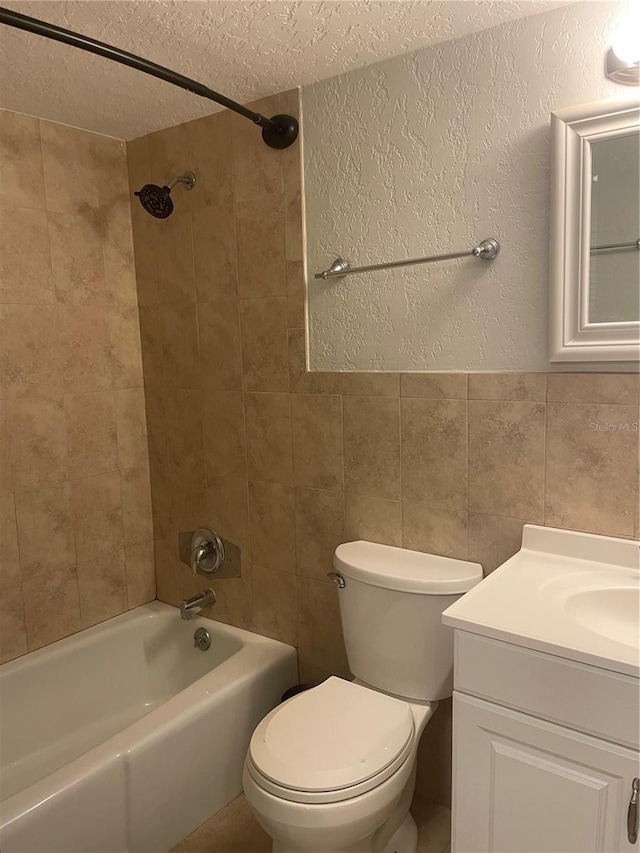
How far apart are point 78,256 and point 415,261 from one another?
1266 millimetres

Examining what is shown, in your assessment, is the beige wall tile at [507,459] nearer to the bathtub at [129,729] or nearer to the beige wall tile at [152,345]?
the bathtub at [129,729]

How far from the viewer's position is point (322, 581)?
6.79 ft

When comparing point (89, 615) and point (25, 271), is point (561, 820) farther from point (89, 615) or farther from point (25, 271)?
point (25, 271)

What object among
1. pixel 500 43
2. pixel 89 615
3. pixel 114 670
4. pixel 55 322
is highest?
pixel 500 43

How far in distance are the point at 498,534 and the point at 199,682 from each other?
40.4 inches

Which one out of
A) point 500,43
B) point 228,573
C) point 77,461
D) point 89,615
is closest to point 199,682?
point 228,573

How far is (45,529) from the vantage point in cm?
221

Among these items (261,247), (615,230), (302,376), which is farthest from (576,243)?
(261,247)

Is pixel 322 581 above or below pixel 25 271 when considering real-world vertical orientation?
below

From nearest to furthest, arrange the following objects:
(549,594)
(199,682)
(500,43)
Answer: (549,594), (500,43), (199,682)

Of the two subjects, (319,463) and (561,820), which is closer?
(561,820)

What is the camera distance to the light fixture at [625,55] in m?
1.33

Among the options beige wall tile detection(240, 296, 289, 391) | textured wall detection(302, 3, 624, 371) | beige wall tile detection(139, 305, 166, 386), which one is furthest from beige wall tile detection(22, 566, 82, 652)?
textured wall detection(302, 3, 624, 371)

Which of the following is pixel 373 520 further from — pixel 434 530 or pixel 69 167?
pixel 69 167
